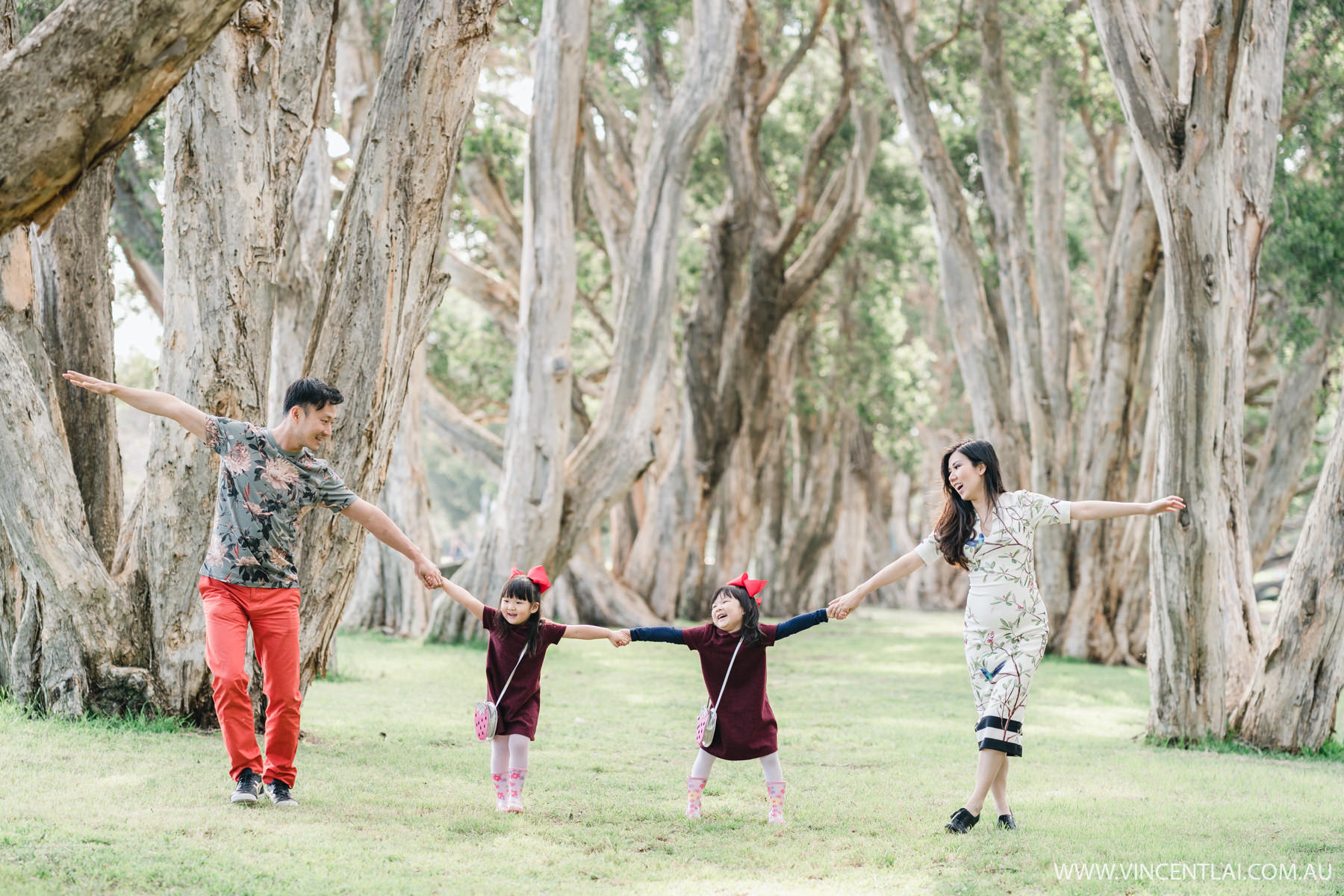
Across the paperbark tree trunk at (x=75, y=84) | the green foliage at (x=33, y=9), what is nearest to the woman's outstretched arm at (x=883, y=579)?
the paperbark tree trunk at (x=75, y=84)

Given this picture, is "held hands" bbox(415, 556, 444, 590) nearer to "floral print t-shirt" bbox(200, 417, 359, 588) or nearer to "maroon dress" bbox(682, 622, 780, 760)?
"floral print t-shirt" bbox(200, 417, 359, 588)

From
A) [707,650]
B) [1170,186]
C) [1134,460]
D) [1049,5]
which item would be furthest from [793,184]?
[707,650]

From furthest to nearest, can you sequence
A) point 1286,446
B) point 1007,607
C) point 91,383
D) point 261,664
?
1. point 1286,446
2. point 261,664
3. point 1007,607
4. point 91,383

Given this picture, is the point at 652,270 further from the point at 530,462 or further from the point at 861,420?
the point at 861,420

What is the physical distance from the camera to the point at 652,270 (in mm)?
15836

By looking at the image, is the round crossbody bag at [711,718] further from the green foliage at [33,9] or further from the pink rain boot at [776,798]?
the green foliage at [33,9]

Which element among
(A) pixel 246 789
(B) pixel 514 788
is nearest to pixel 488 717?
(B) pixel 514 788

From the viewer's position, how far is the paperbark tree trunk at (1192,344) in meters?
8.09

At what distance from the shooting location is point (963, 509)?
544cm

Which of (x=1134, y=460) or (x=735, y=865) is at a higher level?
(x=1134, y=460)

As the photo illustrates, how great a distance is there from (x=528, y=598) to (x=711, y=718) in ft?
3.09

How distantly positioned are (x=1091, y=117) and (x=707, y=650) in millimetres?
15456

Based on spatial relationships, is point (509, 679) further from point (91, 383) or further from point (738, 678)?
point (91, 383)

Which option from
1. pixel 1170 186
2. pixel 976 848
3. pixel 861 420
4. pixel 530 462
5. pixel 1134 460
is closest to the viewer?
pixel 976 848
